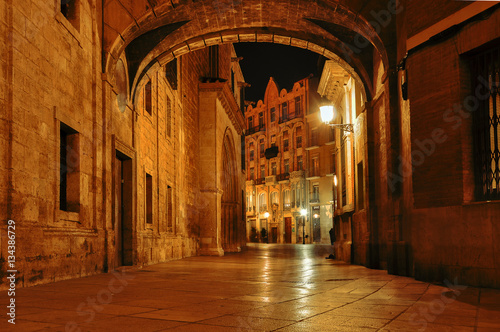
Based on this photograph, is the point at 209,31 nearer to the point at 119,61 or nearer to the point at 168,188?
the point at 119,61

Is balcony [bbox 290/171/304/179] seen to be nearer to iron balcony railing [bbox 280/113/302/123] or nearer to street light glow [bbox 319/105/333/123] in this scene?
iron balcony railing [bbox 280/113/302/123]

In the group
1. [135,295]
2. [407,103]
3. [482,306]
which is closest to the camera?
[482,306]

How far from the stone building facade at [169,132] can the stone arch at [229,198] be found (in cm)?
956

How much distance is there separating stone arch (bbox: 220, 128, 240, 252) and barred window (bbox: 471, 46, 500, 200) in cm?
1904

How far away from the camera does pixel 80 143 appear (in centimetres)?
953

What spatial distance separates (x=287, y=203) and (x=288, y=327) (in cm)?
5181

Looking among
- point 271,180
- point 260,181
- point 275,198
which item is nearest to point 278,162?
point 271,180

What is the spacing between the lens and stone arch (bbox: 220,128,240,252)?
26.7 m

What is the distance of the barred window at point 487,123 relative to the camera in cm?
728

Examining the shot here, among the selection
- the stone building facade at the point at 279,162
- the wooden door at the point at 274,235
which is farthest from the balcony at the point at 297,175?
the wooden door at the point at 274,235

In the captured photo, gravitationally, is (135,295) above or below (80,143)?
below

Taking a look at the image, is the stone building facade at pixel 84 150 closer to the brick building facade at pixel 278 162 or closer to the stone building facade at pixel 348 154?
the stone building facade at pixel 348 154

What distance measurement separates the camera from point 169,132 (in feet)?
56.9

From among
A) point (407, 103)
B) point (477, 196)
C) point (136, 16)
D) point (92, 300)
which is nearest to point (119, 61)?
point (136, 16)
